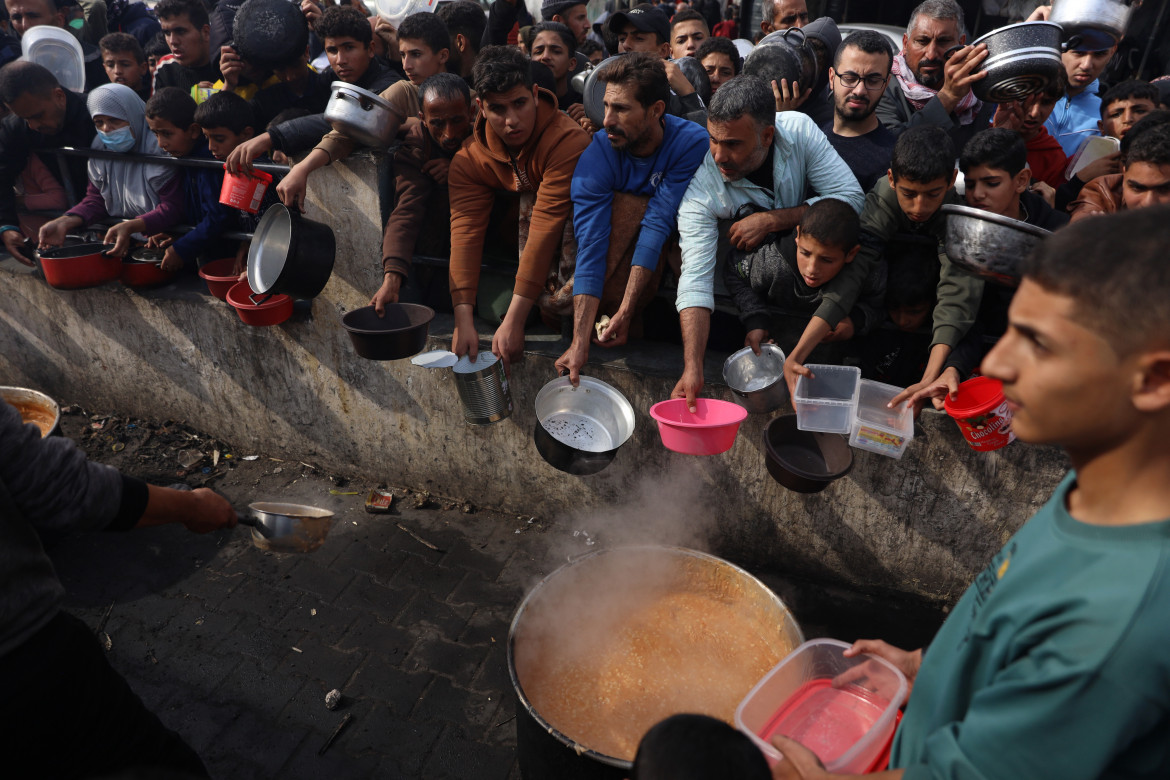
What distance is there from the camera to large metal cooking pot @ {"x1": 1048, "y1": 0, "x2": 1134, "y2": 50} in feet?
14.4

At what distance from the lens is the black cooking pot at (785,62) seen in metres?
4.19

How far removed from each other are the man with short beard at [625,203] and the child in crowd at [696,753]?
2109 mm

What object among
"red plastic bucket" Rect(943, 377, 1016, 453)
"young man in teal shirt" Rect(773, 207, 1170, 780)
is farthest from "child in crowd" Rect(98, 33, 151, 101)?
"young man in teal shirt" Rect(773, 207, 1170, 780)

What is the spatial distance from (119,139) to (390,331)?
317cm

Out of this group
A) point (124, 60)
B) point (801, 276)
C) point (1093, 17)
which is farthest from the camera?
point (124, 60)

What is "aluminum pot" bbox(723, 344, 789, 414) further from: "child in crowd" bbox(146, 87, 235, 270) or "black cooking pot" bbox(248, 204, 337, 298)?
"child in crowd" bbox(146, 87, 235, 270)

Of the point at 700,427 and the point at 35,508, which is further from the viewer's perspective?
the point at 700,427

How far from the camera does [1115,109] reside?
4.06 metres

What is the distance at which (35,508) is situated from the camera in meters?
2.07

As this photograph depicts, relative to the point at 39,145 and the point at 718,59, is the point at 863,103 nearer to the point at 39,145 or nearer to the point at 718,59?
the point at 718,59

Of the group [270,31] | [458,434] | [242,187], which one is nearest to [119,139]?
[270,31]

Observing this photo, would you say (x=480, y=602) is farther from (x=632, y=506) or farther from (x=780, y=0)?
(x=780, y=0)

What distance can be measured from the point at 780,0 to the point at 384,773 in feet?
20.0

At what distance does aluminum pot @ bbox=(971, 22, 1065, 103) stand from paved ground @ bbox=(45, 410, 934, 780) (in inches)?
110
